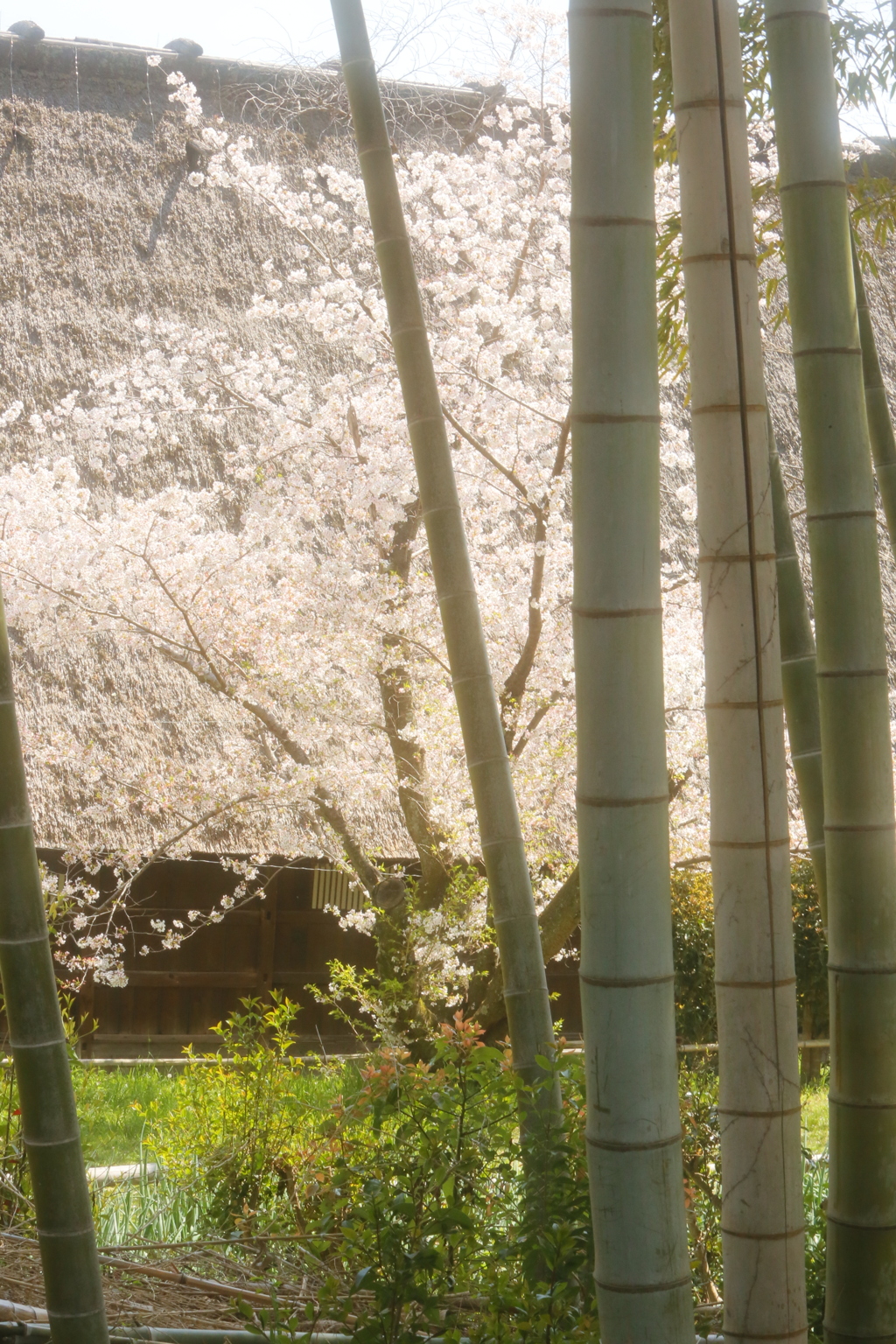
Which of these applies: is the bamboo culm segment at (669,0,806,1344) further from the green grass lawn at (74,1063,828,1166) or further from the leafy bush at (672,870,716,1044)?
the leafy bush at (672,870,716,1044)

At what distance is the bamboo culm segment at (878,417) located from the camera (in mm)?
1805

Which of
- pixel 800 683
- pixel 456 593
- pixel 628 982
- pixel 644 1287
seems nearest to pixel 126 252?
pixel 456 593

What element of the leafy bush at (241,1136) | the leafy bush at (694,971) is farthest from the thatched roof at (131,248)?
the leafy bush at (241,1136)

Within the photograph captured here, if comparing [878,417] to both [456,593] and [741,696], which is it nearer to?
[456,593]

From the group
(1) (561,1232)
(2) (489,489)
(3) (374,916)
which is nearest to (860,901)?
(1) (561,1232)

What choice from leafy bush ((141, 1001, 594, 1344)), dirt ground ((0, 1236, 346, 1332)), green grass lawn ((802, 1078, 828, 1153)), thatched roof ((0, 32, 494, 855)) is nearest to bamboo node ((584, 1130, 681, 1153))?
leafy bush ((141, 1001, 594, 1344))

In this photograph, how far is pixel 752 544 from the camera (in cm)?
120

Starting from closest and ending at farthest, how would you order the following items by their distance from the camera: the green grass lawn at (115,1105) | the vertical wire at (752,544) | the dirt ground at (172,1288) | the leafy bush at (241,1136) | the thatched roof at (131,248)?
the vertical wire at (752,544) → the dirt ground at (172,1288) → the leafy bush at (241,1136) → the green grass lawn at (115,1105) → the thatched roof at (131,248)

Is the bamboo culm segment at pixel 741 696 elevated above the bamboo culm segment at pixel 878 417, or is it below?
below

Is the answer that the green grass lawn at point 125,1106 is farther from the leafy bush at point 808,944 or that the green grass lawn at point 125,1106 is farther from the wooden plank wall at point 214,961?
the leafy bush at point 808,944

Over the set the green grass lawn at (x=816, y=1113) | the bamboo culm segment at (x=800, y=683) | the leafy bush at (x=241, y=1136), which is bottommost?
the green grass lawn at (x=816, y=1113)

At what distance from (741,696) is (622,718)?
0.67 ft

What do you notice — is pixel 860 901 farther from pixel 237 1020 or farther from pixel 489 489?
pixel 489 489

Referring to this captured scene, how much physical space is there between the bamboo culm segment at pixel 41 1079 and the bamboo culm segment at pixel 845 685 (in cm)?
95
